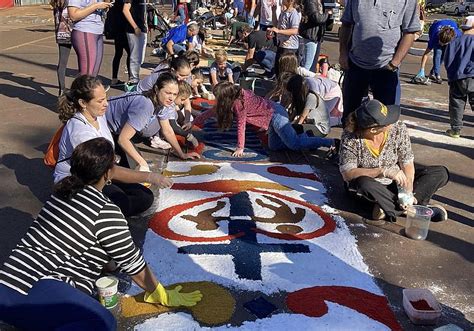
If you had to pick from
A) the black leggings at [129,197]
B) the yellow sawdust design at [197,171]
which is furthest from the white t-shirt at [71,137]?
the yellow sawdust design at [197,171]

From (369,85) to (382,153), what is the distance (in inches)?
50.4

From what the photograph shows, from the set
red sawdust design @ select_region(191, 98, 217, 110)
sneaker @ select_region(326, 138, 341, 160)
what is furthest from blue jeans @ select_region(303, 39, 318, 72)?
sneaker @ select_region(326, 138, 341, 160)

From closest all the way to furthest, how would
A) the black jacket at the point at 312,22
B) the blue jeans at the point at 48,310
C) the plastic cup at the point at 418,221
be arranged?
the blue jeans at the point at 48,310 → the plastic cup at the point at 418,221 → the black jacket at the point at 312,22

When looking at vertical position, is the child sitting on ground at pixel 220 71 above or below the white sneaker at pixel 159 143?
above

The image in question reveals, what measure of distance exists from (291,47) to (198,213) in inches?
207

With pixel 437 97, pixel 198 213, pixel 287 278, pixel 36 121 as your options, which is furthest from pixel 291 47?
pixel 287 278

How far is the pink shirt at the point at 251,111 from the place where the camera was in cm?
562

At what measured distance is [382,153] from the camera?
4230 millimetres

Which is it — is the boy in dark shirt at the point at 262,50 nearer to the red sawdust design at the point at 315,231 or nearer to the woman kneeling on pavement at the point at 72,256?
the red sawdust design at the point at 315,231

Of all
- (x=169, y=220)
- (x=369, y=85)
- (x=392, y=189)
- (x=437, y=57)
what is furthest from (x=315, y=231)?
(x=437, y=57)

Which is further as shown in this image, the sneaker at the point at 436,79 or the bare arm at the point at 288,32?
the sneaker at the point at 436,79

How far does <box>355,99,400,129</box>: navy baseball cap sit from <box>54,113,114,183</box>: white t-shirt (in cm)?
202

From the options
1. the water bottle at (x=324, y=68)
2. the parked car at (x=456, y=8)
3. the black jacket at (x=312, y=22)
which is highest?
the parked car at (x=456, y=8)

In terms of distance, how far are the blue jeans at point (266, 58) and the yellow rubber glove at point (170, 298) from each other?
7533 mm
